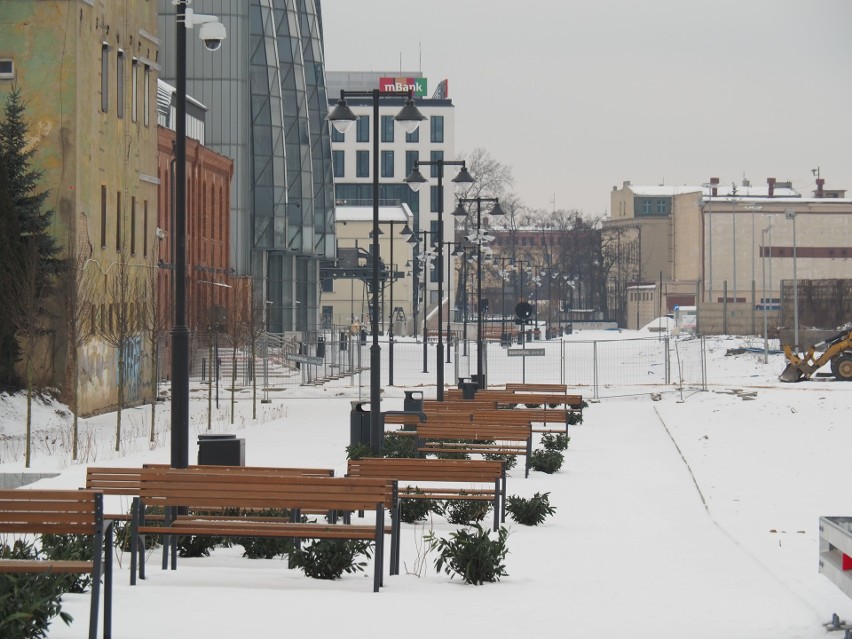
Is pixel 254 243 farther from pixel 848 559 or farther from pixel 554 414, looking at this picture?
pixel 848 559

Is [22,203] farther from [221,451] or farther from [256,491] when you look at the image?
[256,491]

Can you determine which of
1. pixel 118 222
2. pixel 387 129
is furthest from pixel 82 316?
pixel 387 129

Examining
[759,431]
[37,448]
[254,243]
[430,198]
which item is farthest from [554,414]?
[430,198]

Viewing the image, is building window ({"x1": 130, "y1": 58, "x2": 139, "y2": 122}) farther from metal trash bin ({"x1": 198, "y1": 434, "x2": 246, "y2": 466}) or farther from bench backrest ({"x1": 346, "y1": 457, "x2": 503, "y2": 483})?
bench backrest ({"x1": 346, "y1": 457, "x2": 503, "y2": 483})

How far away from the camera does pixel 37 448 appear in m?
27.8

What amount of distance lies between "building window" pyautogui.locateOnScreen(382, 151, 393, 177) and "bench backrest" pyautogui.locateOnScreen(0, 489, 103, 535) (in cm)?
14534

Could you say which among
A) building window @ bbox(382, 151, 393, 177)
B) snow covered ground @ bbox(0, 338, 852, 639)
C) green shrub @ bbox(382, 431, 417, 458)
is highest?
building window @ bbox(382, 151, 393, 177)

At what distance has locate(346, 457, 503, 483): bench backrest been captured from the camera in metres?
15.2

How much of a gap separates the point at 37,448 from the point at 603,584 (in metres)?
17.7

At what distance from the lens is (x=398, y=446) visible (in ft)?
76.7

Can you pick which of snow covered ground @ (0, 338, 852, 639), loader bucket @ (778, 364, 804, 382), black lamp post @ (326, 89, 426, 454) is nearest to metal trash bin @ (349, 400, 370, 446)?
black lamp post @ (326, 89, 426, 454)

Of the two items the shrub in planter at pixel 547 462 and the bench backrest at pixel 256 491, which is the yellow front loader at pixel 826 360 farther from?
the bench backrest at pixel 256 491

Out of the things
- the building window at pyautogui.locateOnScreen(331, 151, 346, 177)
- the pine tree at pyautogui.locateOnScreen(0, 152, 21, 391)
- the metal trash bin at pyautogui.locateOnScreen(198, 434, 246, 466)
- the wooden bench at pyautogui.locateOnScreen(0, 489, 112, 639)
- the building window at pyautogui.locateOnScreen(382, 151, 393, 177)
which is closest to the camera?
the wooden bench at pyautogui.locateOnScreen(0, 489, 112, 639)

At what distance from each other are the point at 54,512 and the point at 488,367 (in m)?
60.6
